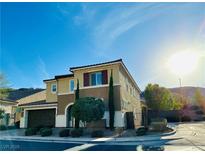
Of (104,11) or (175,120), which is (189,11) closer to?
(104,11)

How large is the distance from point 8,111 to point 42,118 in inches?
286

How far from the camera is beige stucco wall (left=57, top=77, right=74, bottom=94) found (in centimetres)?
2524

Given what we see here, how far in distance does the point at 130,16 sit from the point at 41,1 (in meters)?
5.59

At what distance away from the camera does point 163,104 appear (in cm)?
4091

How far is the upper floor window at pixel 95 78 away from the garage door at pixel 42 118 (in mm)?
5977

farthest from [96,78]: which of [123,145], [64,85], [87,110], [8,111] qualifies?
[8,111]

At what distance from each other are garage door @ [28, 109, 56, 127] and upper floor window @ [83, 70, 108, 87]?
235 inches

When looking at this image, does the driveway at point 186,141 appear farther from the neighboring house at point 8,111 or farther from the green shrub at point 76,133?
the neighboring house at point 8,111

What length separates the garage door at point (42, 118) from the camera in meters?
26.0

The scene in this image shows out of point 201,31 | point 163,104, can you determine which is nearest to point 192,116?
point 163,104

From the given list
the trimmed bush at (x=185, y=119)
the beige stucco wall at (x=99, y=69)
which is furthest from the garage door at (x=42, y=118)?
the trimmed bush at (x=185, y=119)

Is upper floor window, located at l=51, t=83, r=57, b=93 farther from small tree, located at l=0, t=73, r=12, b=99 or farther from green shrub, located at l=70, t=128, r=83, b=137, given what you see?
green shrub, located at l=70, t=128, r=83, b=137

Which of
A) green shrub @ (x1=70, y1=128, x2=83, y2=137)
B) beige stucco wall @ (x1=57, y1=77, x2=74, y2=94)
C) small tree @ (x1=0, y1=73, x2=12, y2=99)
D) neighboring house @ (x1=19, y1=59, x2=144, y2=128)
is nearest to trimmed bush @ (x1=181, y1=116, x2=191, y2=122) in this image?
neighboring house @ (x1=19, y1=59, x2=144, y2=128)

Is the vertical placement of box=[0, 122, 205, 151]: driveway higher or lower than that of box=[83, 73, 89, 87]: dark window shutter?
lower
